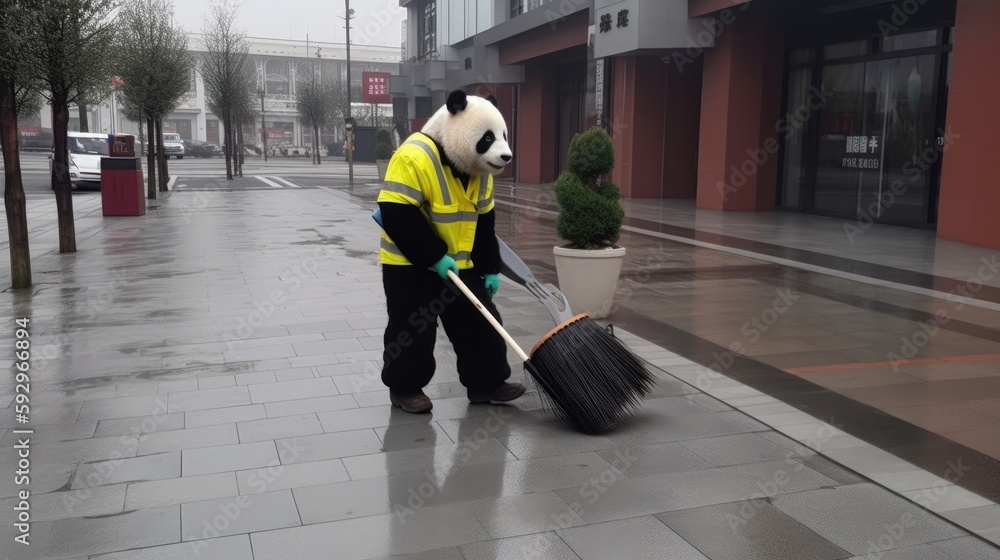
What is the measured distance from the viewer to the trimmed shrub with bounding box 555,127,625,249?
7.47 m

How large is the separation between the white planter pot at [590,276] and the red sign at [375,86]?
4209 cm

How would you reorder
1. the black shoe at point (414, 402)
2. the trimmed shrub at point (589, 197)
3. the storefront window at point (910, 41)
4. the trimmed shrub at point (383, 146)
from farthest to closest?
the trimmed shrub at point (383, 146) → the storefront window at point (910, 41) → the trimmed shrub at point (589, 197) → the black shoe at point (414, 402)

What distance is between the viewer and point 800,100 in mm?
18531

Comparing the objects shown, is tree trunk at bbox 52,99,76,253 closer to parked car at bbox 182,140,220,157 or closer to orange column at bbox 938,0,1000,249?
orange column at bbox 938,0,1000,249

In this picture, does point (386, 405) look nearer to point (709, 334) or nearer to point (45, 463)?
point (45, 463)

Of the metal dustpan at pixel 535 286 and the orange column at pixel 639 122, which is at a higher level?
the orange column at pixel 639 122

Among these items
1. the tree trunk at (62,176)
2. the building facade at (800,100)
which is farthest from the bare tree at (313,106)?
the tree trunk at (62,176)

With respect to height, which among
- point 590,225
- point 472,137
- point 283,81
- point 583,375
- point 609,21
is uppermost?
point 283,81

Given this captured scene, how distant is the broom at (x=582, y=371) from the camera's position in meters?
4.67

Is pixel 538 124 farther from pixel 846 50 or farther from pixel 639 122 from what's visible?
pixel 846 50

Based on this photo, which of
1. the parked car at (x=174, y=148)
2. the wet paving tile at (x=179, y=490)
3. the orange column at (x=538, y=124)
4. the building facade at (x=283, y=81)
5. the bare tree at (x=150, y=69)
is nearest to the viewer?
the wet paving tile at (x=179, y=490)

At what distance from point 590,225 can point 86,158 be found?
22863mm

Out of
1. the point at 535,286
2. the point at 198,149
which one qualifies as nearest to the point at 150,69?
the point at 535,286

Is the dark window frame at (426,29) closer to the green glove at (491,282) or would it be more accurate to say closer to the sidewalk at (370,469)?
the sidewalk at (370,469)
